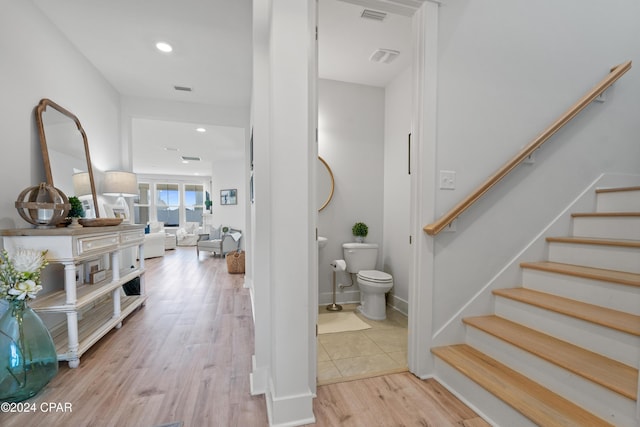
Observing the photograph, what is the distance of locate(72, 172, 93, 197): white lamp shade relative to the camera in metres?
2.52

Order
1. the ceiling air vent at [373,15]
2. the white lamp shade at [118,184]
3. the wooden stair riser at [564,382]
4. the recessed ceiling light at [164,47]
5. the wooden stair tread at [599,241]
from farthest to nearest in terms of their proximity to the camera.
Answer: the white lamp shade at [118,184]
the recessed ceiling light at [164,47]
the ceiling air vent at [373,15]
the wooden stair tread at [599,241]
the wooden stair riser at [564,382]

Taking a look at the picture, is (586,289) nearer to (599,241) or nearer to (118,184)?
(599,241)

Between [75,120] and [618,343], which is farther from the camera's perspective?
[75,120]

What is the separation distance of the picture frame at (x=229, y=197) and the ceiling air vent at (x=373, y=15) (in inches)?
246

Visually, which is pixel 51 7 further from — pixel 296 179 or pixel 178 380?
pixel 178 380

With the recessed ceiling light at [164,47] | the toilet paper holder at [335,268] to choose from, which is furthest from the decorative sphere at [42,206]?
the toilet paper holder at [335,268]

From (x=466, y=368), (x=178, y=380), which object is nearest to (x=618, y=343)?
(x=466, y=368)

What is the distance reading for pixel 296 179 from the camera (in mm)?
1301

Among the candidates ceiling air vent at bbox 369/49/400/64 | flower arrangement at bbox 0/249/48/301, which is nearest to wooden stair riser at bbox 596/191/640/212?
ceiling air vent at bbox 369/49/400/64

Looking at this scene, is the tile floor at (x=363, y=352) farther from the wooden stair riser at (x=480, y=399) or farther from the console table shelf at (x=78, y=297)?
the console table shelf at (x=78, y=297)

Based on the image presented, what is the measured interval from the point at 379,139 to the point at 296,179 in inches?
85.9

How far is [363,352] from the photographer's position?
6.63 feet

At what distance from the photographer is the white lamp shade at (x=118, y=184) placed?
306cm

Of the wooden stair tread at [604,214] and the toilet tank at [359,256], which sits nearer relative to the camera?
the wooden stair tread at [604,214]
